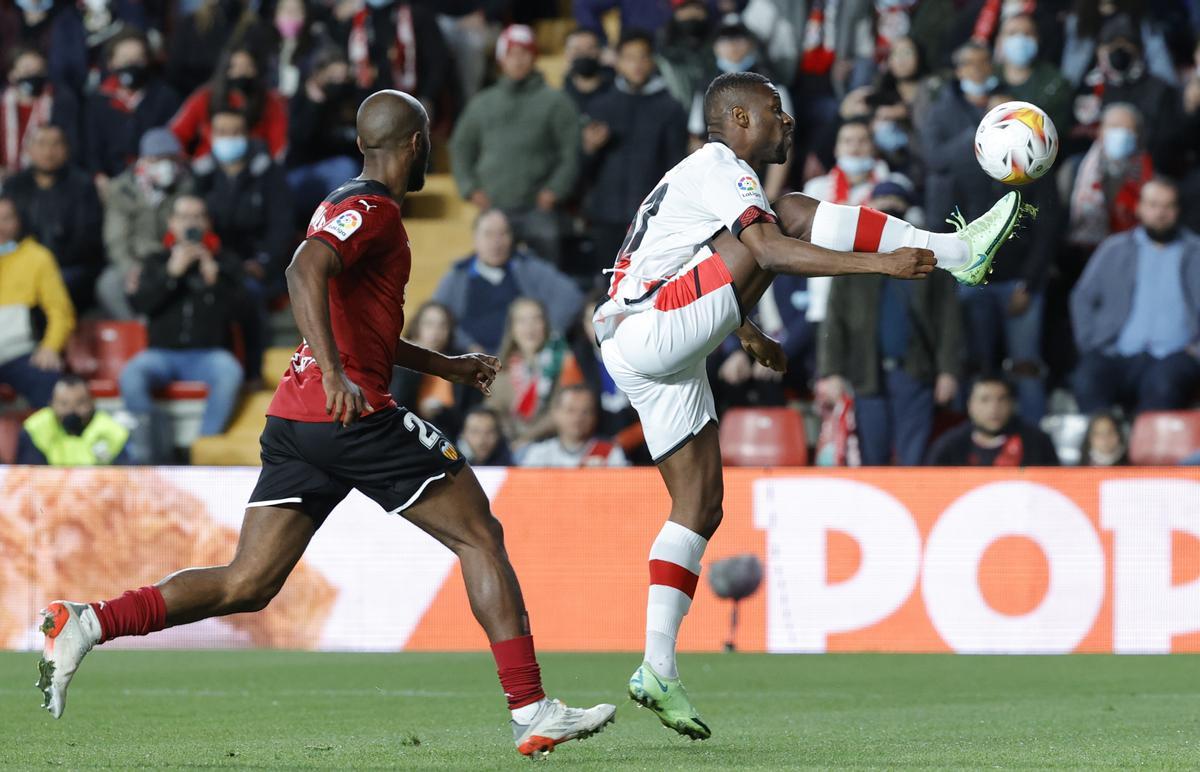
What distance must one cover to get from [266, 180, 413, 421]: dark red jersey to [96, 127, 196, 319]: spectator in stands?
373 inches

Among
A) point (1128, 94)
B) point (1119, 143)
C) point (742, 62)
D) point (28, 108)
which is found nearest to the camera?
point (1119, 143)

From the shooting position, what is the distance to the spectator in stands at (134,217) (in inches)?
595

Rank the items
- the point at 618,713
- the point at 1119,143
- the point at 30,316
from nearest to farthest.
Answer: the point at 618,713 < the point at 1119,143 < the point at 30,316

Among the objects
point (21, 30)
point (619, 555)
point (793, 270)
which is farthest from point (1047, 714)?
point (21, 30)

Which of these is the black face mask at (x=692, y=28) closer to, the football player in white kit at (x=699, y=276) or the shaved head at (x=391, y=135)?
the football player in white kit at (x=699, y=276)

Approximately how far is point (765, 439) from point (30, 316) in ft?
19.5

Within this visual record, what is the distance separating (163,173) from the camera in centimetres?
1512

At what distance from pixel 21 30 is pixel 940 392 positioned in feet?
31.6

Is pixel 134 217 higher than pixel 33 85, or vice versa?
pixel 33 85

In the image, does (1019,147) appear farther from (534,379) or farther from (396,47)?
(396,47)

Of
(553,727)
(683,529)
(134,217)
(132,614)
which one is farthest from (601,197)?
(553,727)

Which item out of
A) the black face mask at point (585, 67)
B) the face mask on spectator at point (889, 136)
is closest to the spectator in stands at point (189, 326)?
Answer: the black face mask at point (585, 67)

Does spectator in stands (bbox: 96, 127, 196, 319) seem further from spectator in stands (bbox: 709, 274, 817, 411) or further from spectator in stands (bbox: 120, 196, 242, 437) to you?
spectator in stands (bbox: 709, 274, 817, 411)

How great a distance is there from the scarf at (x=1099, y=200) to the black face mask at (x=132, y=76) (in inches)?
311
